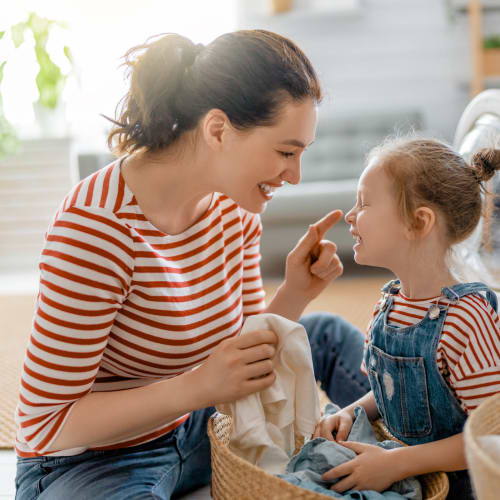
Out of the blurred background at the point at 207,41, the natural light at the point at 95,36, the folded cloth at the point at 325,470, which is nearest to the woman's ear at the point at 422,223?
the folded cloth at the point at 325,470

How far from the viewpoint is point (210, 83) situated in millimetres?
1083

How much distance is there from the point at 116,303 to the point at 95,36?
359cm

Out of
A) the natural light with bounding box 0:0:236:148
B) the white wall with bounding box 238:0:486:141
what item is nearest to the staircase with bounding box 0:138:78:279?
the natural light with bounding box 0:0:236:148

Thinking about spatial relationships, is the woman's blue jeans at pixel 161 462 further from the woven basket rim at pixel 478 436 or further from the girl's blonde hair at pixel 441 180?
the woven basket rim at pixel 478 436

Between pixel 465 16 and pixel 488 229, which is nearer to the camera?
pixel 488 229

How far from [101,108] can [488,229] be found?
347 centimetres

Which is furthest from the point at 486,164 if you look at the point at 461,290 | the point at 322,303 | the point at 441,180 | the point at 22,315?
the point at 22,315

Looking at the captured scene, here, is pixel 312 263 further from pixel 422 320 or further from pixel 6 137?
pixel 6 137

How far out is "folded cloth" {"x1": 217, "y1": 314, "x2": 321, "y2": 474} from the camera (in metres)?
1.03

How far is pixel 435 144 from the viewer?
3.60 feet

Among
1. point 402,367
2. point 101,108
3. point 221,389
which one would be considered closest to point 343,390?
point 402,367

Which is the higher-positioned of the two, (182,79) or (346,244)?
(182,79)

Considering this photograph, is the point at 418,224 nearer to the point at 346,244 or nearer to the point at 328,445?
the point at 328,445

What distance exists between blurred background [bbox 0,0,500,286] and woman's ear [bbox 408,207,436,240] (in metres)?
2.76
